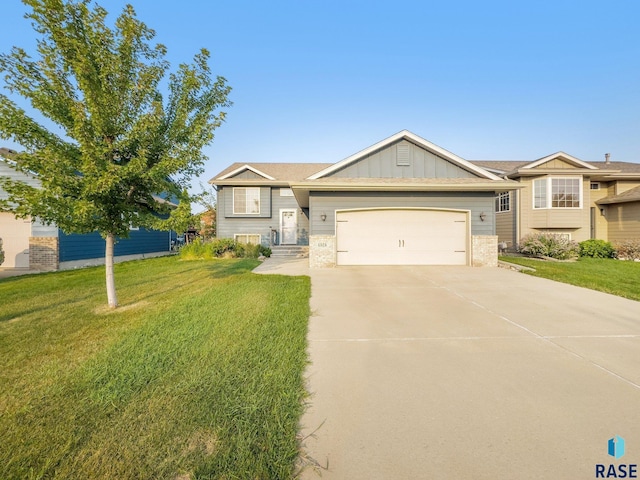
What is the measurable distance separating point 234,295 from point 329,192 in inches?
247

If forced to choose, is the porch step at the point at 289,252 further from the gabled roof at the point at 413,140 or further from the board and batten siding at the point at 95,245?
the board and batten siding at the point at 95,245

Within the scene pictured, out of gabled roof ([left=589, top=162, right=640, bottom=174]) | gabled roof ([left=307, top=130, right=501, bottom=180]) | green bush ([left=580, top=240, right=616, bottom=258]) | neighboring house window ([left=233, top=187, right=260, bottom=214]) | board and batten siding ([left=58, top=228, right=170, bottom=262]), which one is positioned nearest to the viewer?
board and batten siding ([left=58, top=228, right=170, bottom=262])

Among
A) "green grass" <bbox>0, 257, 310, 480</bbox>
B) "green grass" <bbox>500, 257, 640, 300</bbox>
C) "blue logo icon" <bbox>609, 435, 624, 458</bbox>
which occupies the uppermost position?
"green grass" <bbox>500, 257, 640, 300</bbox>

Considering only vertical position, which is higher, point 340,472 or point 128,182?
point 128,182

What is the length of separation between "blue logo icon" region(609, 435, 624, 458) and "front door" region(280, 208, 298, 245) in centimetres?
1667

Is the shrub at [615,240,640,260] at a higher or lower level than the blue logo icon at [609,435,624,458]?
higher

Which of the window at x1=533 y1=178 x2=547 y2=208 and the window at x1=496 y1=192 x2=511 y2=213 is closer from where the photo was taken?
the window at x1=533 y1=178 x2=547 y2=208

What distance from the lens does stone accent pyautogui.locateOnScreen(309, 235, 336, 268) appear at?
36.9 feet

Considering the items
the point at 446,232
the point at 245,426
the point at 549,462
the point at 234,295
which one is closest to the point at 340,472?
the point at 245,426

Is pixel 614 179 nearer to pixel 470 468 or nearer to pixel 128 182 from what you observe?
pixel 470 468

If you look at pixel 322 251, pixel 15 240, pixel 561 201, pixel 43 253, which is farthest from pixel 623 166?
pixel 15 240

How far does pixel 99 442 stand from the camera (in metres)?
2.04

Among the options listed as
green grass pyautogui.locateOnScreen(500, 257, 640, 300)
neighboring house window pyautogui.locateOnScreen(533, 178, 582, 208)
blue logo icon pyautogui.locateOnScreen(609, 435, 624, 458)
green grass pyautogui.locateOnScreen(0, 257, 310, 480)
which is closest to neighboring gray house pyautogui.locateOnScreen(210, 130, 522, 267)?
green grass pyautogui.locateOnScreen(500, 257, 640, 300)

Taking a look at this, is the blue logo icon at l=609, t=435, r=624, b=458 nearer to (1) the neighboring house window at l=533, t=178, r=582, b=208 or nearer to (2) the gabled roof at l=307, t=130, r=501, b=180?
(2) the gabled roof at l=307, t=130, r=501, b=180
